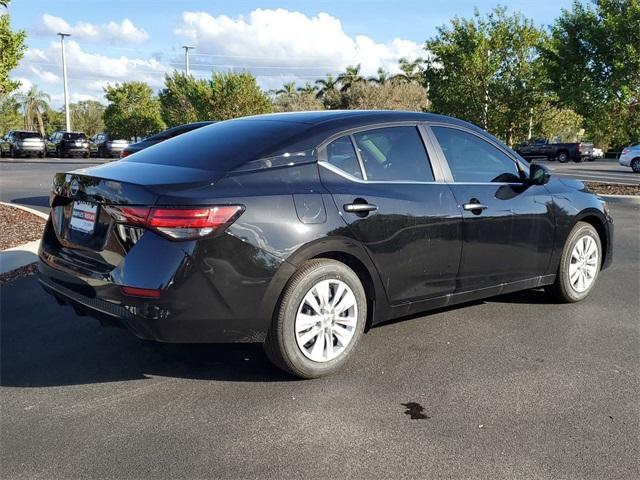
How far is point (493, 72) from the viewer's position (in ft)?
54.1

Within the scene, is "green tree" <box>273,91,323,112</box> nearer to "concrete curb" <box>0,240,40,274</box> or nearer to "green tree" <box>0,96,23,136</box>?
"green tree" <box>0,96,23,136</box>

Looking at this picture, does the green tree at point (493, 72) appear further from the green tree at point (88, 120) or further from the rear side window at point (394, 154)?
the green tree at point (88, 120)

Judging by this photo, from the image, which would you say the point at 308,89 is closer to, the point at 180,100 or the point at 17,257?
the point at 180,100

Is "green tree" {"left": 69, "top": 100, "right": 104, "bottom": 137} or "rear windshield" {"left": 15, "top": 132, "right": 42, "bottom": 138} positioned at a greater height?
"green tree" {"left": 69, "top": 100, "right": 104, "bottom": 137}

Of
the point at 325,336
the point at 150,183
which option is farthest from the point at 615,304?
the point at 150,183

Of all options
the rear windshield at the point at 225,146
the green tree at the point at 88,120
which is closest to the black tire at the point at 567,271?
the rear windshield at the point at 225,146

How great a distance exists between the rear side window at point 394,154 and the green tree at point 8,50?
6749 millimetres

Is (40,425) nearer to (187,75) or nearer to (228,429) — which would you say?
(228,429)

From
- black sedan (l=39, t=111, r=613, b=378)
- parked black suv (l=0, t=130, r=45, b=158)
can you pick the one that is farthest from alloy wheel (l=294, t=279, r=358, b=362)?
parked black suv (l=0, t=130, r=45, b=158)

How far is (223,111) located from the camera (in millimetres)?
34562

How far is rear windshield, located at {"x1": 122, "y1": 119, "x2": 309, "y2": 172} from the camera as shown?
371 centimetres

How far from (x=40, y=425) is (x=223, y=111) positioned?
1286 inches

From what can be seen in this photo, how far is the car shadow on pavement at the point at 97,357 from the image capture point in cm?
384

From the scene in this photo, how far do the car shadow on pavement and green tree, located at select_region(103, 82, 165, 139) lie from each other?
154ft
